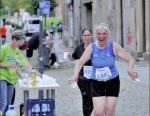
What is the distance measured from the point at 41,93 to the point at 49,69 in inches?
584

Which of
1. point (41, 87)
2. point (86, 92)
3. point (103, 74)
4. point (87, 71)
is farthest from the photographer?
point (86, 92)

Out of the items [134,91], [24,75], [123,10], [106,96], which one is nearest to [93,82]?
[106,96]

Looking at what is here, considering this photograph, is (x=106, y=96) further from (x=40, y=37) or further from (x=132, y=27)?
(x=132, y=27)

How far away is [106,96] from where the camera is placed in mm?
8391

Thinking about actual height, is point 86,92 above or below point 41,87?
below

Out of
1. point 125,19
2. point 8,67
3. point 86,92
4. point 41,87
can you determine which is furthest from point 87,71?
point 125,19

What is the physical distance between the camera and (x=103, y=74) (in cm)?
830

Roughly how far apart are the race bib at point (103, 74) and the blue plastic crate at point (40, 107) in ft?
3.84

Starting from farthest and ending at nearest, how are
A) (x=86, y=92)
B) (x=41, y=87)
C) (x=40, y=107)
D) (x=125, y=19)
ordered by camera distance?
(x=125, y=19) → (x=86, y=92) → (x=40, y=107) → (x=41, y=87)

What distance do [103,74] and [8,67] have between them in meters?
1.68

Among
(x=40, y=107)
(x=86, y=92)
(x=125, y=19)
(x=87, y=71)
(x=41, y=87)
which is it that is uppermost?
(x=125, y=19)

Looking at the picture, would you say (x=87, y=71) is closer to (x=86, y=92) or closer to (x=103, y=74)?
(x=86, y=92)

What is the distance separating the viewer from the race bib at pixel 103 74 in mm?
8312

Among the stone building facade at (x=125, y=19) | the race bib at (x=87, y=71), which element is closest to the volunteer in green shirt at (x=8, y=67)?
the race bib at (x=87, y=71)
